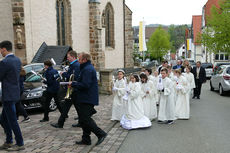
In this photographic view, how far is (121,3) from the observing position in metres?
26.2

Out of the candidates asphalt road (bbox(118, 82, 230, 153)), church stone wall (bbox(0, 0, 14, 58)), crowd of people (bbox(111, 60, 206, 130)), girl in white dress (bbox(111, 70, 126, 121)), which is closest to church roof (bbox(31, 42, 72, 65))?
church stone wall (bbox(0, 0, 14, 58))

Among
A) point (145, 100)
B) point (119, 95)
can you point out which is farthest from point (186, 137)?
point (119, 95)

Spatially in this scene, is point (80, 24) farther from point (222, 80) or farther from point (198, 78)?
point (222, 80)

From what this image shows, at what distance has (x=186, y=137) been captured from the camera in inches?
Result: 251

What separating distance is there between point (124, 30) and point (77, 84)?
22977 mm

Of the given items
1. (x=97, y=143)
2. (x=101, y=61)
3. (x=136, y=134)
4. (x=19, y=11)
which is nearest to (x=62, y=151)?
(x=97, y=143)

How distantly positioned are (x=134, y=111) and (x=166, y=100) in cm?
126

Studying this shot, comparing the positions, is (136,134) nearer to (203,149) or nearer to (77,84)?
(203,149)

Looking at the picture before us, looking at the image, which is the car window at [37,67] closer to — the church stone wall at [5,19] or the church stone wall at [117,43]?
the church stone wall at [5,19]

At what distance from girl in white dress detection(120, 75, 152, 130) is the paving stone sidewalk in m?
0.29

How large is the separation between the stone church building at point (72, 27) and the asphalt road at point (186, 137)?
35.1 ft

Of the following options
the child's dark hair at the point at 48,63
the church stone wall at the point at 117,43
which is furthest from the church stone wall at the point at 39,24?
the child's dark hair at the point at 48,63

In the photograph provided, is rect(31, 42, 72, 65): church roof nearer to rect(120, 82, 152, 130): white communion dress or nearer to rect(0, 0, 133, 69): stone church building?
rect(0, 0, 133, 69): stone church building

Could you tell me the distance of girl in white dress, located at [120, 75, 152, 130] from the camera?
721 cm
